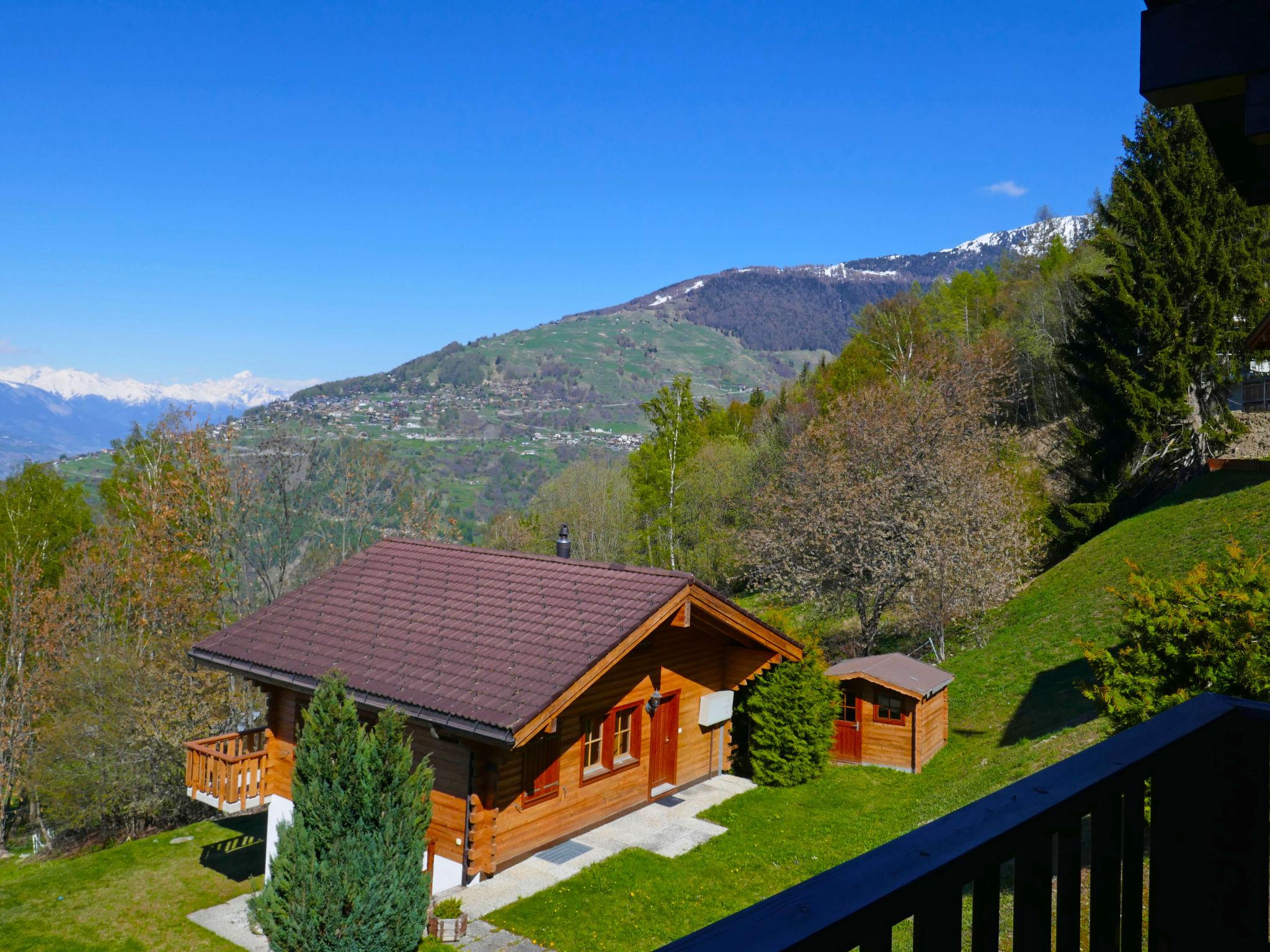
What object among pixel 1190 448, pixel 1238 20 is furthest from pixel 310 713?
pixel 1190 448

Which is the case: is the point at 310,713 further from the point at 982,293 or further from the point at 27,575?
the point at 982,293

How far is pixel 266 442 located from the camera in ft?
95.0

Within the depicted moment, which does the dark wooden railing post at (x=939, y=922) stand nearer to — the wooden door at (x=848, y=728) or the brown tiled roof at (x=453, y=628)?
the brown tiled roof at (x=453, y=628)

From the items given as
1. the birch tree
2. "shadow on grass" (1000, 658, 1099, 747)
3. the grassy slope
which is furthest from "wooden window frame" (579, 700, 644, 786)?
the birch tree

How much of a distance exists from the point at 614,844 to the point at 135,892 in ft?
26.4

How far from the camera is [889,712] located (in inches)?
667

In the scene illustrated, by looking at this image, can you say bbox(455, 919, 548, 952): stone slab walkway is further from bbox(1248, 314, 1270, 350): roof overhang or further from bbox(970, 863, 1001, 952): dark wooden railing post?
bbox(1248, 314, 1270, 350): roof overhang

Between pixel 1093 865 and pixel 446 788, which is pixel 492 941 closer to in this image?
pixel 446 788

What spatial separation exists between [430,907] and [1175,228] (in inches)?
1115

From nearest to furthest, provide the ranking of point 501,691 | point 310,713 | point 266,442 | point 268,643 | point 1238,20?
point 1238,20, point 310,713, point 501,691, point 268,643, point 266,442

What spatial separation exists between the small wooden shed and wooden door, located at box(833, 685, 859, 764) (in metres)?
0.01

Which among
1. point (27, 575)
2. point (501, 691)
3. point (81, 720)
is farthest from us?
point (27, 575)

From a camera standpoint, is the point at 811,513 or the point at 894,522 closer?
the point at 894,522

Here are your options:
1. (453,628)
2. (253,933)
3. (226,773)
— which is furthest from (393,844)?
(226,773)
